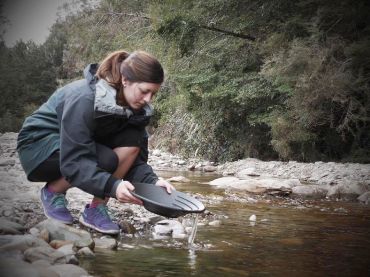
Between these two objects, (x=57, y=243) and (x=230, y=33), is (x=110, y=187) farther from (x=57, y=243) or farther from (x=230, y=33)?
(x=230, y=33)

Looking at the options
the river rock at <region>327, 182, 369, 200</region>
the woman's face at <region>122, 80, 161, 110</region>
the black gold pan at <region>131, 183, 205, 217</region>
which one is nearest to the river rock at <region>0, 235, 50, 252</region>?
the black gold pan at <region>131, 183, 205, 217</region>

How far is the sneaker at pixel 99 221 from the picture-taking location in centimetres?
268

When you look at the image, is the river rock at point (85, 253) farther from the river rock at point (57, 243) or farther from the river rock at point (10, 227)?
the river rock at point (10, 227)

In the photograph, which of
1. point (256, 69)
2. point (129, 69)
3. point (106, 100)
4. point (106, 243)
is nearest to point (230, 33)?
point (256, 69)

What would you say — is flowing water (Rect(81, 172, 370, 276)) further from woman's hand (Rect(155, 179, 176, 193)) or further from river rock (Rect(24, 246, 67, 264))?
woman's hand (Rect(155, 179, 176, 193))

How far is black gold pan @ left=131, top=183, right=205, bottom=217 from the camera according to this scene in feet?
7.28

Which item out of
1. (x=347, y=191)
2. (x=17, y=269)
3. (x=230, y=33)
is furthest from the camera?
(x=230, y=33)

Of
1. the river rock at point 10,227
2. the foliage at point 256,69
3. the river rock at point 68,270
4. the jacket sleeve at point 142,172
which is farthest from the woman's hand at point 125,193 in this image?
the foliage at point 256,69

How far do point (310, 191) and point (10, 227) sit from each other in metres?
4.40

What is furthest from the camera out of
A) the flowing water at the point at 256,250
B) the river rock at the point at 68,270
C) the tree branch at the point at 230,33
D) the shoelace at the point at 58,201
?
the tree branch at the point at 230,33

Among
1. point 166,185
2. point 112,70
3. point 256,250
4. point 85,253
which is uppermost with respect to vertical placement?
point 112,70

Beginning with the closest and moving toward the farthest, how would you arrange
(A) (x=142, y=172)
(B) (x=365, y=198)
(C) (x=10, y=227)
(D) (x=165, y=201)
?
1. (C) (x=10, y=227)
2. (D) (x=165, y=201)
3. (A) (x=142, y=172)
4. (B) (x=365, y=198)

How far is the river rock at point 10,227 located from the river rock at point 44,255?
0.42 metres

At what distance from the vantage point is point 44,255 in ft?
6.55
